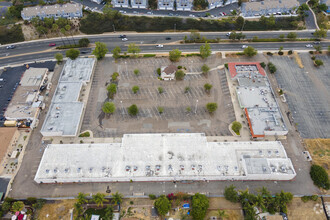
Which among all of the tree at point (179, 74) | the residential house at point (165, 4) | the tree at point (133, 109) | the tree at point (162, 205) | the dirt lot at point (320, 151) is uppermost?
the residential house at point (165, 4)

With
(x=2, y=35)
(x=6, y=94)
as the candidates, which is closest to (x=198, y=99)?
(x=6, y=94)

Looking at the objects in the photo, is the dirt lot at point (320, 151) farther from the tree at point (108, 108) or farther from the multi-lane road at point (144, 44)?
the tree at point (108, 108)

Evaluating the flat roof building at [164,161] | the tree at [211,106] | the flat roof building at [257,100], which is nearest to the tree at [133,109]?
the flat roof building at [164,161]

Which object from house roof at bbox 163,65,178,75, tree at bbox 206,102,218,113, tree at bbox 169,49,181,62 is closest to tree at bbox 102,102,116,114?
house roof at bbox 163,65,178,75

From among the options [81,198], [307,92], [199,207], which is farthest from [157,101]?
[307,92]

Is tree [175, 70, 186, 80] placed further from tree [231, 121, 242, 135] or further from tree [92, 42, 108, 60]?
tree [92, 42, 108, 60]

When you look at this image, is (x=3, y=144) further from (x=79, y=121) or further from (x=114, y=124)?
(x=114, y=124)
